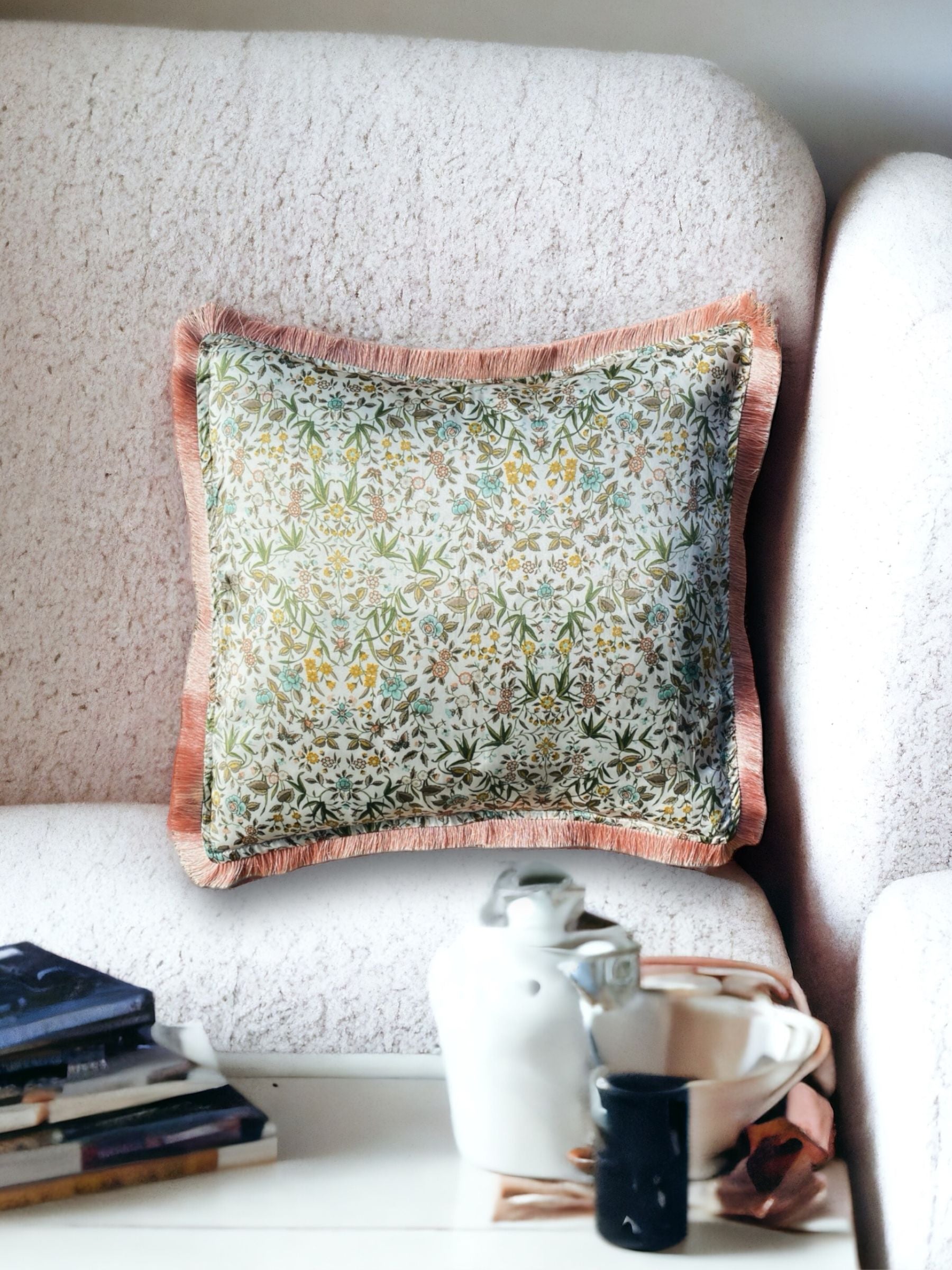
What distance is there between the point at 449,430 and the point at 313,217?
313 millimetres

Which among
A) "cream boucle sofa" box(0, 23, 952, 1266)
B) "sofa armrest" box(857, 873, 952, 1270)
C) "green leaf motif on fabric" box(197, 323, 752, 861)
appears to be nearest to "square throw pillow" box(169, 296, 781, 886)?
"green leaf motif on fabric" box(197, 323, 752, 861)

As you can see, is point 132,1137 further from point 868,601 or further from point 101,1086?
point 868,601

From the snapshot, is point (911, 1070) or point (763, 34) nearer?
point (911, 1070)

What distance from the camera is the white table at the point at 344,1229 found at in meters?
0.59

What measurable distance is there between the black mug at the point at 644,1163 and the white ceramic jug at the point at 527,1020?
4 cm

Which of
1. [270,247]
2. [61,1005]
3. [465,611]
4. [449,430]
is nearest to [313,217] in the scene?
[270,247]

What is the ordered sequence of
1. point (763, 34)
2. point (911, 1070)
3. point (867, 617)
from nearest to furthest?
point (911, 1070) < point (867, 617) < point (763, 34)

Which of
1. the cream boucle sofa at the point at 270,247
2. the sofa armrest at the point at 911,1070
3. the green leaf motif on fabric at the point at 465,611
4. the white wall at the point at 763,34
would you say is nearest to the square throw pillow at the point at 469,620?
the green leaf motif on fabric at the point at 465,611

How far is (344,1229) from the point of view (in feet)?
2.04

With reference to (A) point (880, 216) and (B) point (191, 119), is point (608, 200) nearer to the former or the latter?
(A) point (880, 216)

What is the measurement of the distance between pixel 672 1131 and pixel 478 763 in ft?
1.39

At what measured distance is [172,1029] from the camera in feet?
2.48

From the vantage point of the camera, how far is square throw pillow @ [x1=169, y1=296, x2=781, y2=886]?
3.19ft

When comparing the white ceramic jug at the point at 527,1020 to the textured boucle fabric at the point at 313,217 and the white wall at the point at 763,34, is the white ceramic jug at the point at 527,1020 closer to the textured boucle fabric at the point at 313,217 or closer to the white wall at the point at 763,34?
the textured boucle fabric at the point at 313,217
